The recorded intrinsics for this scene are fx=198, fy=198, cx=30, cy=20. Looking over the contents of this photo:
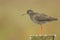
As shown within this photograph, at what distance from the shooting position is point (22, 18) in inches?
82.1

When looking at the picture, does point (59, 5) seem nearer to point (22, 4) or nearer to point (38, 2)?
point (38, 2)

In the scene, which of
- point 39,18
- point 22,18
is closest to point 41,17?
point 39,18

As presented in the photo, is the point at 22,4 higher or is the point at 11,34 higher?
the point at 22,4

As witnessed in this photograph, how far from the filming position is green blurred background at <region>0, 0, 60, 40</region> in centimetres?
207

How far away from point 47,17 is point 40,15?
76 mm

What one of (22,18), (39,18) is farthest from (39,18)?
(22,18)

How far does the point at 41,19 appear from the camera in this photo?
80.6 inches

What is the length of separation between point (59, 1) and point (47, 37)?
1.35 ft

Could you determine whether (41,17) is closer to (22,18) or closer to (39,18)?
(39,18)

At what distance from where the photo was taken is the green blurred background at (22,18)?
207cm

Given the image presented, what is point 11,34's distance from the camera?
2.08 metres

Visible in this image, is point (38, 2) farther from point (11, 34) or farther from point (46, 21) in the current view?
point (11, 34)

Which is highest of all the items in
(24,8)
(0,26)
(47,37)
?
(24,8)

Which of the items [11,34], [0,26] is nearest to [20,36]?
[11,34]
